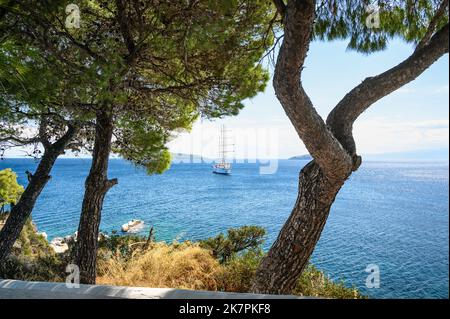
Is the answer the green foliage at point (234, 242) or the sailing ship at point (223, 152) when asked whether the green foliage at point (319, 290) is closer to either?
the green foliage at point (234, 242)

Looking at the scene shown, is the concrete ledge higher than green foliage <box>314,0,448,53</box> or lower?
lower

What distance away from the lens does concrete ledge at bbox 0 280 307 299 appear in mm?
1609

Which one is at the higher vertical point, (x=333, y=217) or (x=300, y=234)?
(x=300, y=234)

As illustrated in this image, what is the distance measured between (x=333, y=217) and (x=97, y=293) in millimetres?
33116

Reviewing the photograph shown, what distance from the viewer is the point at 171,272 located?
14.6 ft

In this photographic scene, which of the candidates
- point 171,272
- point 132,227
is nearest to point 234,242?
point 171,272

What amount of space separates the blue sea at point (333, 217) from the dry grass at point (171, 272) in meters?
9.26

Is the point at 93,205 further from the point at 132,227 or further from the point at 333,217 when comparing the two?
the point at 333,217

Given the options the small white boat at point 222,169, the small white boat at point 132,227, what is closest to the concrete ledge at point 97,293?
the small white boat at point 132,227

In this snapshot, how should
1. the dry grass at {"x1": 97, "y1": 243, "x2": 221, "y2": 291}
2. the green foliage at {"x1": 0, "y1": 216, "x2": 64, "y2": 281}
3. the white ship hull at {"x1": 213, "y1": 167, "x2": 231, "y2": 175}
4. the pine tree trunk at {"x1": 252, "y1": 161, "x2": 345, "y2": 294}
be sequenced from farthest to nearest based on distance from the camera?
the white ship hull at {"x1": 213, "y1": 167, "x2": 231, "y2": 175} < the green foliage at {"x1": 0, "y1": 216, "x2": 64, "y2": 281} < the dry grass at {"x1": 97, "y1": 243, "x2": 221, "y2": 291} < the pine tree trunk at {"x1": 252, "y1": 161, "x2": 345, "y2": 294}

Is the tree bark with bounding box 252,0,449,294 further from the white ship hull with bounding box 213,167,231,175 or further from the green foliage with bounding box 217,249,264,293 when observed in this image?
the white ship hull with bounding box 213,167,231,175

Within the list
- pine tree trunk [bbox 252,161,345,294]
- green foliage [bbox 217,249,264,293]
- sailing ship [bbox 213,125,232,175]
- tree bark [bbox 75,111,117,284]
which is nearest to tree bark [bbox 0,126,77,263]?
tree bark [bbox 75,111,117,284]

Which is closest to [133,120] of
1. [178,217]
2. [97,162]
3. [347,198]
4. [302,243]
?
[97,162]

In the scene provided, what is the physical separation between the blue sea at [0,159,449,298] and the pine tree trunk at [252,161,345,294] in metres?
11.5
